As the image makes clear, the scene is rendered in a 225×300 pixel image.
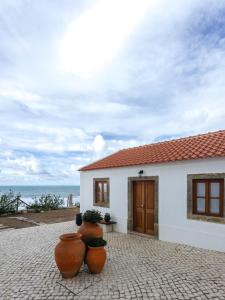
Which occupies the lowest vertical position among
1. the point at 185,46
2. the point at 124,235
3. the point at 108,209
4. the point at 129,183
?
the point at 124,235

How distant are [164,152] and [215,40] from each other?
4.59 m

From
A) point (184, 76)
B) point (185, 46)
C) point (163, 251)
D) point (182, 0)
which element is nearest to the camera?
point (182, 0)

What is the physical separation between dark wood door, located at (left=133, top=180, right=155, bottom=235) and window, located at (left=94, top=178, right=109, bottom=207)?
190 centimetres

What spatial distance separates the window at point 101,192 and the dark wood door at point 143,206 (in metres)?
1.90

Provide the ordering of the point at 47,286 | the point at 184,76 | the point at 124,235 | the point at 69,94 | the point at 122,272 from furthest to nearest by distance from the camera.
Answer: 1. the point at 69,94
2. the point at 184,76
3. the point at 124,235
4. the point at 122,272
5. the point at 47,286

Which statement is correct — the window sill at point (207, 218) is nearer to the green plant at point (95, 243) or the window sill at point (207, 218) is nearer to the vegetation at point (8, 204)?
the green plant at point (95, 243)

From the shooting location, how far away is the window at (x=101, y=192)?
41.4 ft

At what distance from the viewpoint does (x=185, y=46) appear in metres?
9.84

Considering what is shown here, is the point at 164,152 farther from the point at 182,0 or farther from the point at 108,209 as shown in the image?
the point at 182,0

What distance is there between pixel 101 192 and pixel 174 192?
4.62 metres

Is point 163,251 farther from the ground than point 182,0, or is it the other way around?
point 182,0

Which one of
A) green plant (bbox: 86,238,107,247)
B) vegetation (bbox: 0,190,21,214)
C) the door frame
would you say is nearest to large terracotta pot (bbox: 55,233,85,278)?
green plant (bbox: 86,238,107,247)

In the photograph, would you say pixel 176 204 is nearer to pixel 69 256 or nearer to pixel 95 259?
pixel 95 259

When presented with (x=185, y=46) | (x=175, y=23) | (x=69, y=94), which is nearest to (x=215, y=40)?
(x=185, y=46)
